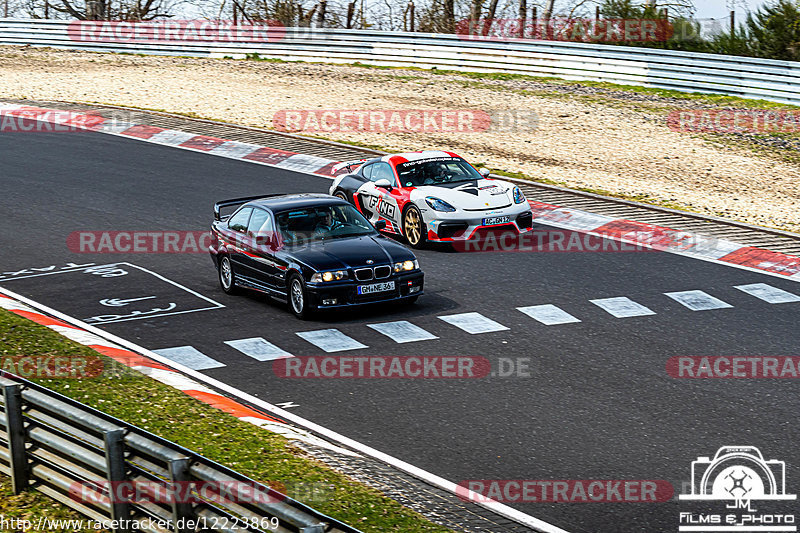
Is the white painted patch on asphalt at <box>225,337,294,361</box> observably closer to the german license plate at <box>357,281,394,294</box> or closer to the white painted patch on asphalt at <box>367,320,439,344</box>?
the white painted patch on asphalt at <box>367,320,439,344</box>

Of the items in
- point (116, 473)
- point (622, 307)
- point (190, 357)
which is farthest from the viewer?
point (622, 307)

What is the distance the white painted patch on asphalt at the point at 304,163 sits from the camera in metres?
21.8

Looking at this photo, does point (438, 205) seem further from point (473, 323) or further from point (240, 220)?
point (473, 323)

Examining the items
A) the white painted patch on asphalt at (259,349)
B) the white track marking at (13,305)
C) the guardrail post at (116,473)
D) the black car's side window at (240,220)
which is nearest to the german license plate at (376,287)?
the white painted patch on asphalt at (259,349)

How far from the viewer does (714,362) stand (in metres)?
11.2

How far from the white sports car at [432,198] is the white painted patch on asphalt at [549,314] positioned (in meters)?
3.04

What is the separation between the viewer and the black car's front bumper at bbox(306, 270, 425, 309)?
1272 centimetres

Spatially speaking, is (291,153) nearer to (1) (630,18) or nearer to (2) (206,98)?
(2) (206,98)

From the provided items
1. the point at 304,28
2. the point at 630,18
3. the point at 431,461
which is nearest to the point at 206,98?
the point at 304,28

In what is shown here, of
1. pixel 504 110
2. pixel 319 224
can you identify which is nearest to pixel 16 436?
pixel 319 224

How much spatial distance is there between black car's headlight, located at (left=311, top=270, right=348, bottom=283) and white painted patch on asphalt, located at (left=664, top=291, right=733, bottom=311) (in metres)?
4.51

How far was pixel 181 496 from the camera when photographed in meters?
5.94

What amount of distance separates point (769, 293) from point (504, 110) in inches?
576

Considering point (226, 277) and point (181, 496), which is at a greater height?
point (181, 496)
